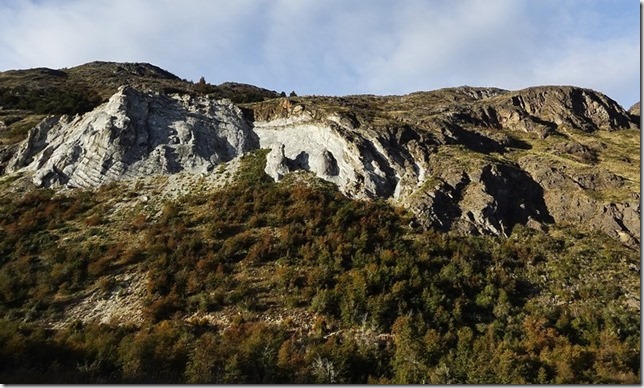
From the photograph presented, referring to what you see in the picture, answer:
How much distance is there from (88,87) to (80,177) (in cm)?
3836

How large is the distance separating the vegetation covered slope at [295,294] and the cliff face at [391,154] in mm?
2191

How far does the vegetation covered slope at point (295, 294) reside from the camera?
16.7 meters

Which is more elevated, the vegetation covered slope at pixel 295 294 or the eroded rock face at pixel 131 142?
the eroded rock face at pixel 131 142

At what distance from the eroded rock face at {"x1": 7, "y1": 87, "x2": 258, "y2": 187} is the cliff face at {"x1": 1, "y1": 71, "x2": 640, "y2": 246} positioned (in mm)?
92

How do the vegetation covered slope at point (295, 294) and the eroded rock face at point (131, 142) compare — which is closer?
the vegetation covered slope at point (295, 294)

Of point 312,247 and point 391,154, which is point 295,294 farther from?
point 391,154

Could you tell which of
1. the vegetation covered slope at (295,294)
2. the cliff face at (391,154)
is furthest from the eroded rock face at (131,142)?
the vegetation covered slope at (295,294)

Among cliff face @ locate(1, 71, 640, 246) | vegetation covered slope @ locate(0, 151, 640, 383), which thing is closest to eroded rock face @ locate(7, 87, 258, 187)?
cliff face @ locate(1, 71, 640, 246)

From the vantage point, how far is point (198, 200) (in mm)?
30625

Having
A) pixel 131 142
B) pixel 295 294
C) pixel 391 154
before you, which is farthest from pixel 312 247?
pixel 131 142

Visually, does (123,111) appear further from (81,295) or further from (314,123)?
(81,295)

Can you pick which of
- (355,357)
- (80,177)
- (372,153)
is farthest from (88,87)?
(355,357)

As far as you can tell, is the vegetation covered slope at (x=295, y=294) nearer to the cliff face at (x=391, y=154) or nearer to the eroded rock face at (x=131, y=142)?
the cliff face at (x=391, y=154)

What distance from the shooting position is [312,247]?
25172mm
